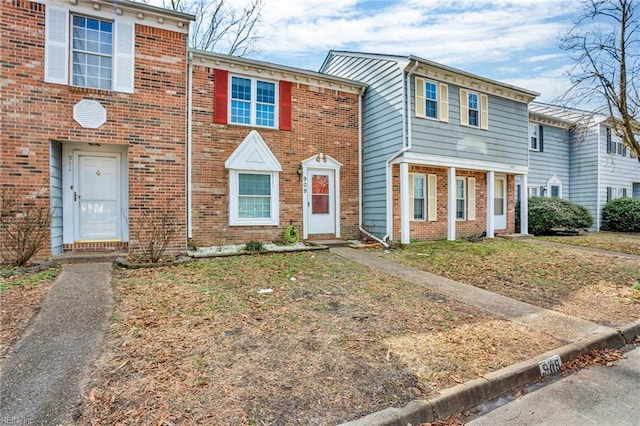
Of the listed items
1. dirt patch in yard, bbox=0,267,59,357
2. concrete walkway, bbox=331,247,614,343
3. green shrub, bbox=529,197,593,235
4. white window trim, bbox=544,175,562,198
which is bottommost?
concrete walkway, bbox=331,247,614,343

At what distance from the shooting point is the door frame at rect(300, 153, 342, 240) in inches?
415

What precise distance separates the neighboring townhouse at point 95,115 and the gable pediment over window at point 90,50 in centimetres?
2

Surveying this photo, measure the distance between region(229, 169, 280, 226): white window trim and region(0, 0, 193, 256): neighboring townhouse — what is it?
1602 millimetres

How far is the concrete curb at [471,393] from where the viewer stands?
2.42 metres

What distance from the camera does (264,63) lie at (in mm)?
9656

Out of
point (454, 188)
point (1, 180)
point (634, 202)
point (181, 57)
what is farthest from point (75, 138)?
point (634, 202)

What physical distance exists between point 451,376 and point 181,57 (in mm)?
8581

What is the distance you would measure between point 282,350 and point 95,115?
6982mm

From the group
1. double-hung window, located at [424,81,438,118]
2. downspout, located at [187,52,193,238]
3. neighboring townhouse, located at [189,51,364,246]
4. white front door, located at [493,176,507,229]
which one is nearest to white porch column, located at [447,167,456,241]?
double-hung window, located at [424,81,438,118]

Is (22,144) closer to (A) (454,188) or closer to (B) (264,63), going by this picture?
(B) (264,63)

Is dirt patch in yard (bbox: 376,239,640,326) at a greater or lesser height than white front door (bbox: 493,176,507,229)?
lesser

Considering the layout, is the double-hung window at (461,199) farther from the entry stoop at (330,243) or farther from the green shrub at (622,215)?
the green shrub at (622,215)

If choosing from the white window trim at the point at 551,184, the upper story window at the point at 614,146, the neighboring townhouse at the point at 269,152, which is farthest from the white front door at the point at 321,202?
the upper story window at the point at 614,146

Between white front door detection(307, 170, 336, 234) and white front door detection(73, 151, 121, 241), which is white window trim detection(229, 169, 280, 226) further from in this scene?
white front door detection(73, 151, 121, 241)
